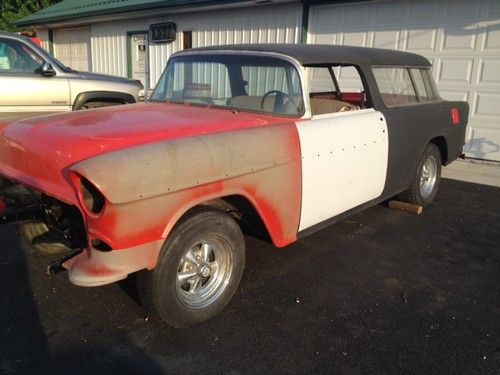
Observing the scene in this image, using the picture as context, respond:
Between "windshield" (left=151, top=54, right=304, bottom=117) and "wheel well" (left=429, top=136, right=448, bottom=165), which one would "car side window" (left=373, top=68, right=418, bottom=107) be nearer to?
"wheel well" (left=429, top=136, right=448, bottom=165)

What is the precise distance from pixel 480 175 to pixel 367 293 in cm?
464

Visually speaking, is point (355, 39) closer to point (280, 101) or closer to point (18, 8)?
point (280, 101)

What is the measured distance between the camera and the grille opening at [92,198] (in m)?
2.43

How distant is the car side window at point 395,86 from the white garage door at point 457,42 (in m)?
3.33

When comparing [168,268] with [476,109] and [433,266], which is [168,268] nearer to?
[433,266]

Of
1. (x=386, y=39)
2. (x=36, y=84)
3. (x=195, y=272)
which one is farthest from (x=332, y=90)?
(x=36, y=84)

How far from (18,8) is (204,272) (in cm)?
2710

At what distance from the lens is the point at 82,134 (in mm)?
2773

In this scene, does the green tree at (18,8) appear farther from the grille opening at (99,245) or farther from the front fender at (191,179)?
the grille opening at (99,245)

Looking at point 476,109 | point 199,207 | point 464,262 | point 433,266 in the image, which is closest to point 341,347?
point 199,207

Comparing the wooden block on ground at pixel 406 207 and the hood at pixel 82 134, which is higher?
the hood at pixel 82 134

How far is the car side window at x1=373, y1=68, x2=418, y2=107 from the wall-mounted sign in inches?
336

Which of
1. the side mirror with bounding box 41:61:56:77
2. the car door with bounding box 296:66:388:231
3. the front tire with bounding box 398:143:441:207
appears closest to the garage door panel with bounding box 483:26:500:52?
the front tire with bounding box 398:143:441:207

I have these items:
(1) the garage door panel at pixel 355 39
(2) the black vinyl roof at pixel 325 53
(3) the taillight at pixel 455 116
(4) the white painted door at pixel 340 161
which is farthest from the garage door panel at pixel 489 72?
(4) the white painted door at pixel 340 161
